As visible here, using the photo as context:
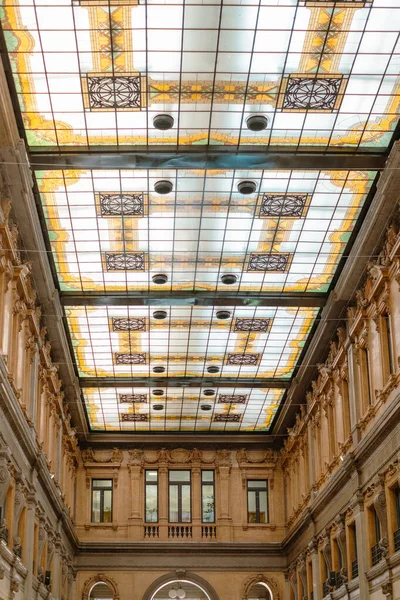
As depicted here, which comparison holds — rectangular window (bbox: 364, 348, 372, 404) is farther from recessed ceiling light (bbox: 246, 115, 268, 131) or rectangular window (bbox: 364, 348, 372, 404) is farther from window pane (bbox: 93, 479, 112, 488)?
window pane (bbox: 93, 479, 112, 488)

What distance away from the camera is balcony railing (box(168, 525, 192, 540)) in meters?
45.1

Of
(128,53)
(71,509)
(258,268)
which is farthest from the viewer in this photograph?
(71,509)

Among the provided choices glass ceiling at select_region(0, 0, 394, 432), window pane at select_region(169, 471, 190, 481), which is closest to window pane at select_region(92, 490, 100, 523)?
window pane at select_region(169, 471, 190, 481)

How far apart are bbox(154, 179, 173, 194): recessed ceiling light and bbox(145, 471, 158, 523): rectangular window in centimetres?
2421

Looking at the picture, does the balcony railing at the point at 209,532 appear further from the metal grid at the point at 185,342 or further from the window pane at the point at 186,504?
the metal grid at the point at 185,342

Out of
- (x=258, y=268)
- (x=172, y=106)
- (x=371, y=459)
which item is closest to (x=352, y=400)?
(x=371, y=459)

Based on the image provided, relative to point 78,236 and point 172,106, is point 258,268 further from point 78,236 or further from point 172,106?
point 172,106

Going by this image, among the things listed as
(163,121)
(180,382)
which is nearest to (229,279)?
(163,121)

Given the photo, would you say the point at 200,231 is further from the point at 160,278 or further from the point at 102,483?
the point at 102,483

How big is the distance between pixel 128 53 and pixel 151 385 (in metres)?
21.2

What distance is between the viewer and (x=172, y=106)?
72.2ft

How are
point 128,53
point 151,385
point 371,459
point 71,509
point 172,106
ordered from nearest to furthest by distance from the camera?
point 128,53, point 172,106, point 371,459, point 151,385, point 71,509

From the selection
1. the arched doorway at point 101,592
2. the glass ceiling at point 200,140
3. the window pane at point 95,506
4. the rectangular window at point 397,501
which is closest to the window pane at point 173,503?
the window pane at point 95,506

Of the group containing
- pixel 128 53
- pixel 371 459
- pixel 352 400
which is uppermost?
pixel 128 53
